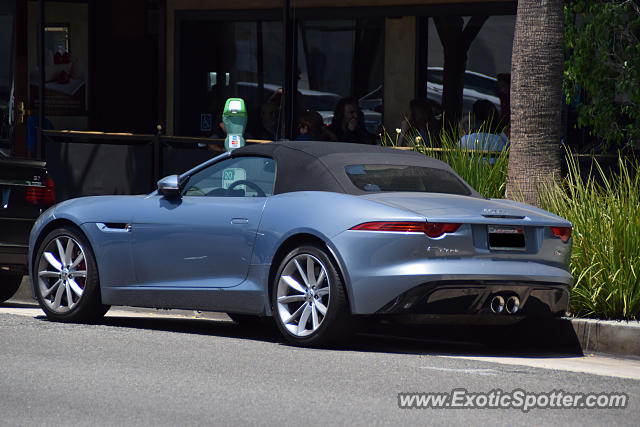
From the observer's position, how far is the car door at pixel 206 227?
8.91m

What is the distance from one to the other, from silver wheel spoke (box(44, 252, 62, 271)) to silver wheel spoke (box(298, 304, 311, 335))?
2350mm

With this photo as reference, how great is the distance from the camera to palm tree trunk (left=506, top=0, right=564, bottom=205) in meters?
11.4

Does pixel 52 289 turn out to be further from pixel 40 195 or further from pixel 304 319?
pixel 304 319

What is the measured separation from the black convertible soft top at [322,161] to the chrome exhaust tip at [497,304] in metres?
1.13

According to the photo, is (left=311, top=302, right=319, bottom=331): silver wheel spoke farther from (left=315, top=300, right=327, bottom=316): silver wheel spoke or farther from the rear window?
the rear window

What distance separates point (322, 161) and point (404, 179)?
0.60m

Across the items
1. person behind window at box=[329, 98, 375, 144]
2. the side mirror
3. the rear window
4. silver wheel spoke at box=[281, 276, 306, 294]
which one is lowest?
silver wheel spoke at box=[281, 276, 306, 294]

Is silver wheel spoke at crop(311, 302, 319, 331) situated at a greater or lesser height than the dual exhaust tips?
lesser

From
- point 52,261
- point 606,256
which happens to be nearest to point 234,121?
point 52,261

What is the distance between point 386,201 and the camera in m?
8.38

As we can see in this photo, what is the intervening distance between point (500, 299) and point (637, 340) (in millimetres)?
1118

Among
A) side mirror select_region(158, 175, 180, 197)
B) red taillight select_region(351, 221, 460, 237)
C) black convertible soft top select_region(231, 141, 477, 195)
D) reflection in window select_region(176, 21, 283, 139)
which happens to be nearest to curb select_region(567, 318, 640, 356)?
black convertible soft top select_region(231, 141, 477, 195)

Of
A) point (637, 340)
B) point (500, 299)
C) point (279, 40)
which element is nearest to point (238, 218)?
point (500, 299)

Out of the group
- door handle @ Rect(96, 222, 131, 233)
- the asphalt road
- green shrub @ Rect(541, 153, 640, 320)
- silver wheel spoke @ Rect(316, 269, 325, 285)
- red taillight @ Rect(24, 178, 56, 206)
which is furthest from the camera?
red taillight @ Rect(24, 178, 56, 206)
